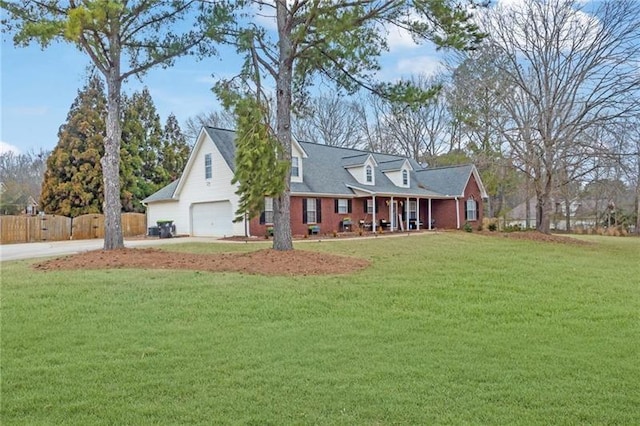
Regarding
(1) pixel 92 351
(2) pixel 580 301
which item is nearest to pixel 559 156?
(2) pixel 580 301

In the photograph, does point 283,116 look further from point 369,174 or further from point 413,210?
point 413,210

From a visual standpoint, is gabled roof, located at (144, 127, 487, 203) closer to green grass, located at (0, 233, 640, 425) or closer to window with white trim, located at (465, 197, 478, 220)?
window with white trim, located at (465, 197, 478, 220)

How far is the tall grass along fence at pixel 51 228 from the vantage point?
2359cm

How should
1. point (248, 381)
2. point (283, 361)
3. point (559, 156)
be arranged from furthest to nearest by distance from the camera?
point (559, 156)
point (283, 361)
point (248, 381)

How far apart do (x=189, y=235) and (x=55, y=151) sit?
12.4 metres

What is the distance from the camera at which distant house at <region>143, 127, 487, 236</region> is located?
23170 mm

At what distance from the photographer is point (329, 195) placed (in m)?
24.8

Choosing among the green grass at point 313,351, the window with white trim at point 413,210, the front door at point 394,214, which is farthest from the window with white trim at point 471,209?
the green grass at point 313,351

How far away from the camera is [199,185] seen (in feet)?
79.6

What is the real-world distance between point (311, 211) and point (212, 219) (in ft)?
16.8

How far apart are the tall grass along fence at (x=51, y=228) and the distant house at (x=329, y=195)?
9.29 ft

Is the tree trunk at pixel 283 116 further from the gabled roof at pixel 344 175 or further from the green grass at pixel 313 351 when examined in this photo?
the gabled roof at pixel 344 175

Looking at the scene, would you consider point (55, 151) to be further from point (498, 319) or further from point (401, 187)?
point (498, 319)

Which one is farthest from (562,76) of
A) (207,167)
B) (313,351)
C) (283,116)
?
(313,351)
